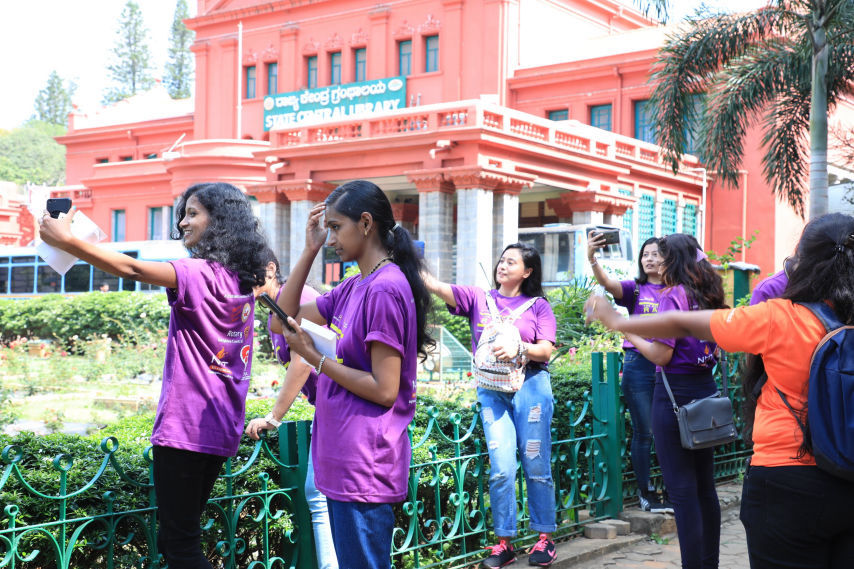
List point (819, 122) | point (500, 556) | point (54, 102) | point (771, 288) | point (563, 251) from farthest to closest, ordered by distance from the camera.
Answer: point (54, 102)
point (563, 251)
point (819, 122)
point (500, 556)
point (771, 288)

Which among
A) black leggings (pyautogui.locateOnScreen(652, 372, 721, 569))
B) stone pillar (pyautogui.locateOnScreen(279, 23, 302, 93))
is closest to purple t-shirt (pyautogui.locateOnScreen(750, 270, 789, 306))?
black leggings (pyautogui.locateOnScreen(652, 372, 721, 569))

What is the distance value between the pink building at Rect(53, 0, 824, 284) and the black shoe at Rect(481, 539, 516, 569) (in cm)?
1683

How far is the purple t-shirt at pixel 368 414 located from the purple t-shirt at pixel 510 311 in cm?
202

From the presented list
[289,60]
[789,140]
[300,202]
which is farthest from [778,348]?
[289,60]

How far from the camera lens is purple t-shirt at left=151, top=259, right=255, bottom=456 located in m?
3.16

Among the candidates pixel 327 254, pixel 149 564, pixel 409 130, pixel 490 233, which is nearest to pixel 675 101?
pixel 490 233

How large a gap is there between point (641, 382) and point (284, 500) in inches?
126

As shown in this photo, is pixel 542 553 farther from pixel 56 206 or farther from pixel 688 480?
pixel 56 206

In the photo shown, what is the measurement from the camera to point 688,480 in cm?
441

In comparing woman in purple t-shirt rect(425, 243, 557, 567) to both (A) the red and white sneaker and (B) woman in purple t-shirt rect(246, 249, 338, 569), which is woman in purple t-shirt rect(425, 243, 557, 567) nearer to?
(A) the red and white sneaker

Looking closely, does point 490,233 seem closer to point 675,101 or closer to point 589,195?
point 589,195

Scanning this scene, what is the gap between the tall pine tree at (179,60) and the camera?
65062 mm

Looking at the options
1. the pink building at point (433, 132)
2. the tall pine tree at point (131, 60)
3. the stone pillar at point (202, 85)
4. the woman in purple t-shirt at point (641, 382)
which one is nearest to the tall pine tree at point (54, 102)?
the tall pine tree at point (131, 60)

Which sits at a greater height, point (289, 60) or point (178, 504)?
point (289, 60)
